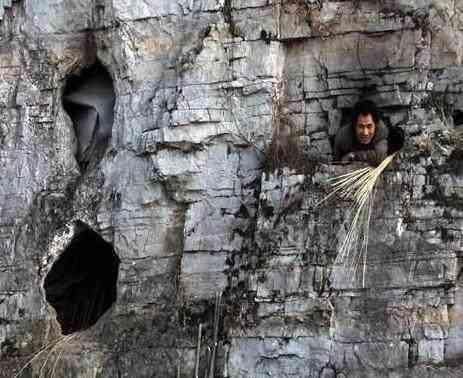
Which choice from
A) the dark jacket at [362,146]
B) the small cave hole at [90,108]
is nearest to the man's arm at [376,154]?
the dark jacket at [362,146]

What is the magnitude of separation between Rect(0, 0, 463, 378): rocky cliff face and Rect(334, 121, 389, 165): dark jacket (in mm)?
161

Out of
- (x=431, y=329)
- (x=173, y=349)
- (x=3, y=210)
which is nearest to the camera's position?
(x=431, y=329)

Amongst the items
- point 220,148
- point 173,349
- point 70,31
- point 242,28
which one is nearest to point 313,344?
point 173,349

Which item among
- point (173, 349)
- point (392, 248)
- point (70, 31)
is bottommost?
point (173, 349)

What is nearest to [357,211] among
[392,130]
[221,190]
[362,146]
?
[362,146]

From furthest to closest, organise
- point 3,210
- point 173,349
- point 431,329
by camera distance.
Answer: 1. point 3,210
2. point 173,349
3. point 431,329

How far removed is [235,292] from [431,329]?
1635mm

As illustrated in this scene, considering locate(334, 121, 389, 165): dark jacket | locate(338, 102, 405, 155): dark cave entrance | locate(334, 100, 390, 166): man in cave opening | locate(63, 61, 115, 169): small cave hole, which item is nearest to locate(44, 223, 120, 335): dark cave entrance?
locate(63, 61, 115, 169): small cave hole

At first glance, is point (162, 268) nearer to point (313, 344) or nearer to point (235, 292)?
point (235, 292)

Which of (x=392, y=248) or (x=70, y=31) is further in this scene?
(x=70, y=31)

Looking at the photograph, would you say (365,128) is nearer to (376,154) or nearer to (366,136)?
(366,136)

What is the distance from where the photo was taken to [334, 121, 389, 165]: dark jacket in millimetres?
10617

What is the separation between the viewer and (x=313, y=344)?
33.2 ft

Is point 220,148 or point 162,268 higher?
point 220,148
